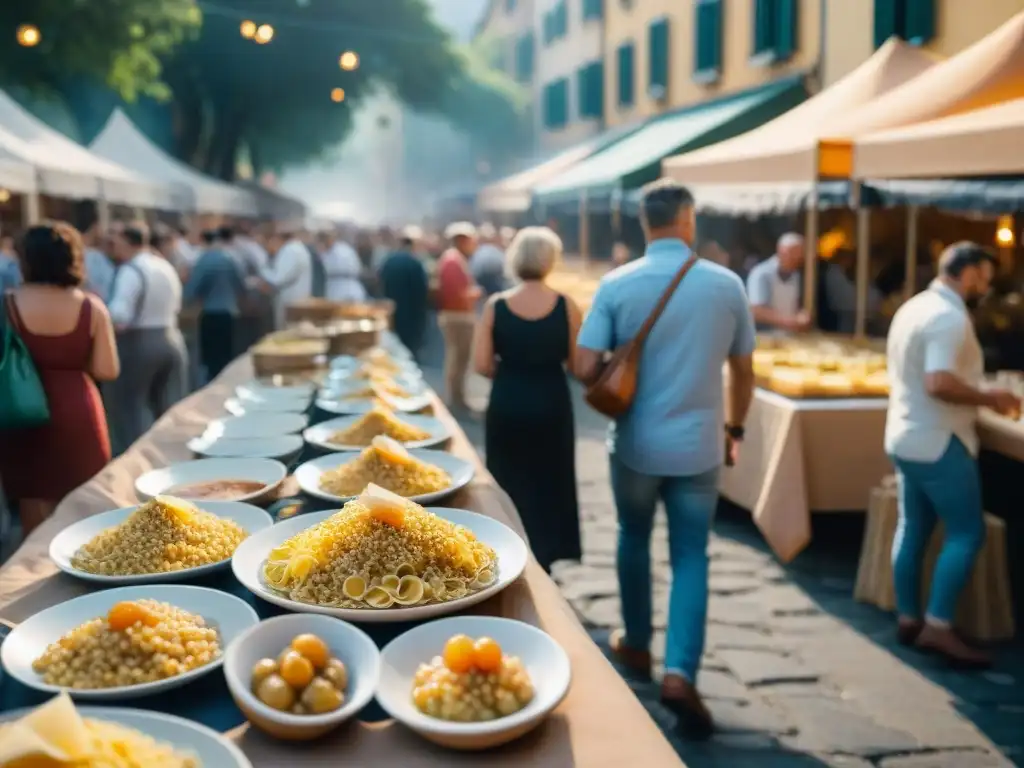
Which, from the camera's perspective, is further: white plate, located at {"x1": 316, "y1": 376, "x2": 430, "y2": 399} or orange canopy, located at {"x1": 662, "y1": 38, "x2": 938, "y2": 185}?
orange canopy, located at {"x1": 662, "y1": 38, "x2": 938, "y2": 185}

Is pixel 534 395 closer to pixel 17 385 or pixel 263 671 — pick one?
pixel 17 385

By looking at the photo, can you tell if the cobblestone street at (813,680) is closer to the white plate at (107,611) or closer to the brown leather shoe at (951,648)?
the brown leather shoe at (951,648)

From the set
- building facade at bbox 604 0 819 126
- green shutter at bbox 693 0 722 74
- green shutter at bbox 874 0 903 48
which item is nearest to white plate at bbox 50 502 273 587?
green shutter at bbox 874 0 903 48

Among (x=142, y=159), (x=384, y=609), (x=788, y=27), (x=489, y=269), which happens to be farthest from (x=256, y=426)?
(x=142, y=159)

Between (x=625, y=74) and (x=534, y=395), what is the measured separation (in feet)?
58.9

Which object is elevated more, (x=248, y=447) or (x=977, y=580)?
(x=248, y=447)

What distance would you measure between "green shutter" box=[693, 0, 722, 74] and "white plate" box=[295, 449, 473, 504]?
14.1m

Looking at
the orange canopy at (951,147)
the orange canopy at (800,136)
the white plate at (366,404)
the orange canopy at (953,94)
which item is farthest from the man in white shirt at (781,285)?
the white plate at (366,404)

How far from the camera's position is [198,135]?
28.5m

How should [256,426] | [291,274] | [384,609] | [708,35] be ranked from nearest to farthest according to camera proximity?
1. [384,609]
2. [256,426]
3. [291,274]
4. [708,35]

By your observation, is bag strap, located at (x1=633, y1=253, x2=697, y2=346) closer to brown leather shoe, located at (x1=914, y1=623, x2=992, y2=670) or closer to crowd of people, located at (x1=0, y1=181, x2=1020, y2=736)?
crowd of people, located at (x1=0, y1=181, x2=1020, y2=736)

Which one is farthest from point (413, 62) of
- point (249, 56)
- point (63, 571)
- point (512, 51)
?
point (63, 571)

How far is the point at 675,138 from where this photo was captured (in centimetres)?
1459

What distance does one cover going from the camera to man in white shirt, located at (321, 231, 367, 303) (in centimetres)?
1184
